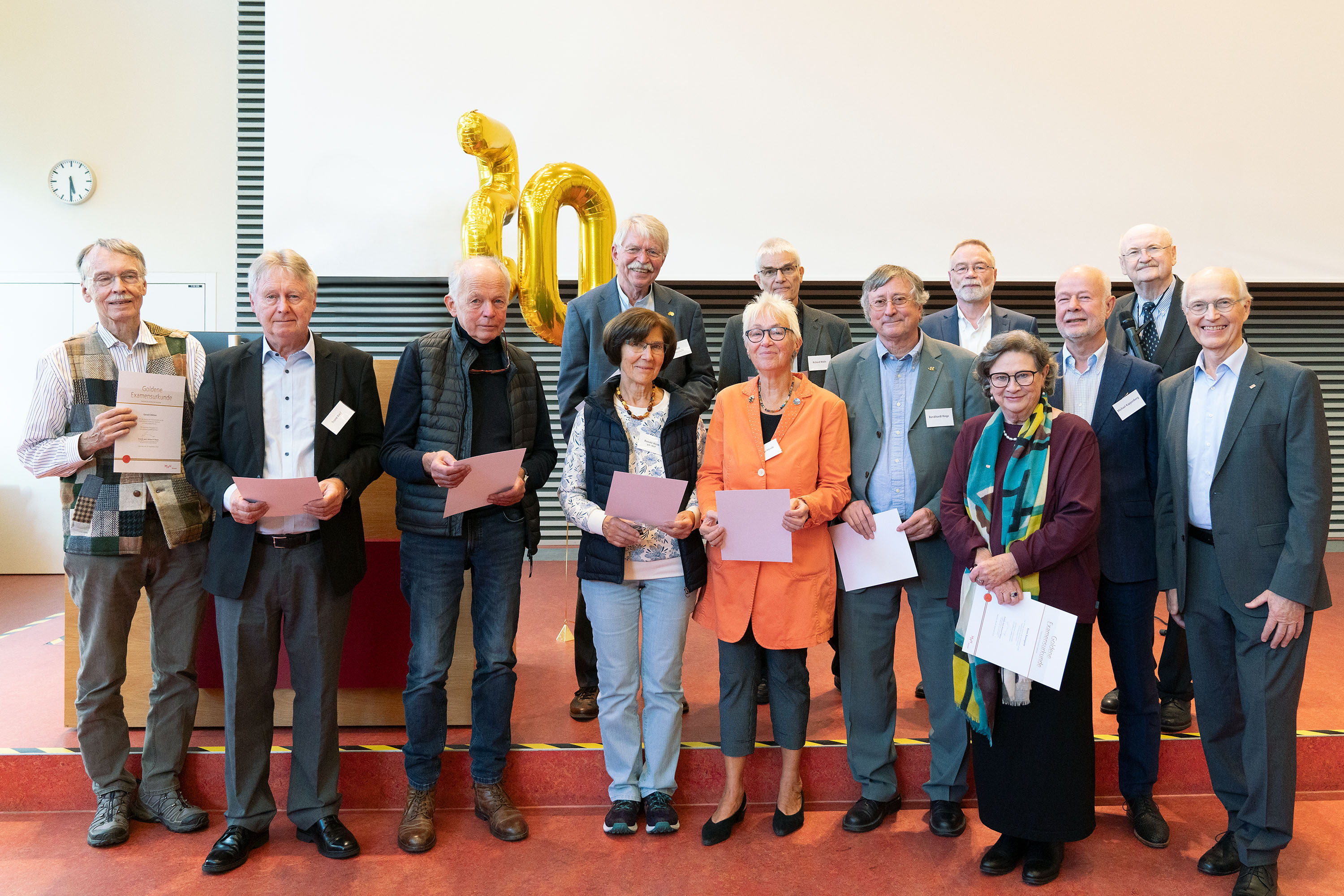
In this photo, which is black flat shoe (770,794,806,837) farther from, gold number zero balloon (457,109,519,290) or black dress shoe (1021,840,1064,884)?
gold number zero balloon (457,109,519,290)


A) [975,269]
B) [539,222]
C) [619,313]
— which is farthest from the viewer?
[539,222]

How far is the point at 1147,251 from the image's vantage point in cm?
326

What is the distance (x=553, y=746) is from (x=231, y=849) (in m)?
1.07

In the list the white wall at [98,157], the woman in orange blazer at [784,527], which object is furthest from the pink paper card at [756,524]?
the white wall at [98,157]

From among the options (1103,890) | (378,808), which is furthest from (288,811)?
(1103,890)

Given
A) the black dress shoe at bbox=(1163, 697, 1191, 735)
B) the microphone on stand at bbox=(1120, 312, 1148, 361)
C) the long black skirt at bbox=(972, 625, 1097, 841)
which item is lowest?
the black dress shoe at bbox=(1163, 697, 1191, 735)

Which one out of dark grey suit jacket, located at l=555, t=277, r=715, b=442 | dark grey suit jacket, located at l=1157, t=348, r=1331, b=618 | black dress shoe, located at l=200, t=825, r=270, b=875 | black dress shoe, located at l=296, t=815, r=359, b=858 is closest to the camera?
dark grey suit jacket, located at l=1157, t=348, r=1331, b=618

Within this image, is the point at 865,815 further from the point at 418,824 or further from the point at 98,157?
the point at 98,157

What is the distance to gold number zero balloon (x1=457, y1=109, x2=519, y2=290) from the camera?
4.77 meters

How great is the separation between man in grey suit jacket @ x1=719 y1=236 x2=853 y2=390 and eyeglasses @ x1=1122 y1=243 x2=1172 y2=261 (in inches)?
46.9

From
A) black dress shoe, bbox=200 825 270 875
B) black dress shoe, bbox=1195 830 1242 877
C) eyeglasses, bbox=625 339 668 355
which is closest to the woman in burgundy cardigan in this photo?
black dress shoe, bbox=1195 830 1242 877

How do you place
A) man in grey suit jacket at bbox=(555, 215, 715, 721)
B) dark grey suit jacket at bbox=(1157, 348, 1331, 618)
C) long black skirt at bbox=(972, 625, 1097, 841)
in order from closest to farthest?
dark grey suit jacket at bbox=(1157, 348, 1331, 618), long black skirt at bbox=(972, 625, 1097, 841), man in grey suit jacket at bbox=(555, 215, 715, 721)

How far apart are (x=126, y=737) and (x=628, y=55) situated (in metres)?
5.09

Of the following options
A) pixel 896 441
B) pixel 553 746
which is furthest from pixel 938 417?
pixel 553 746
